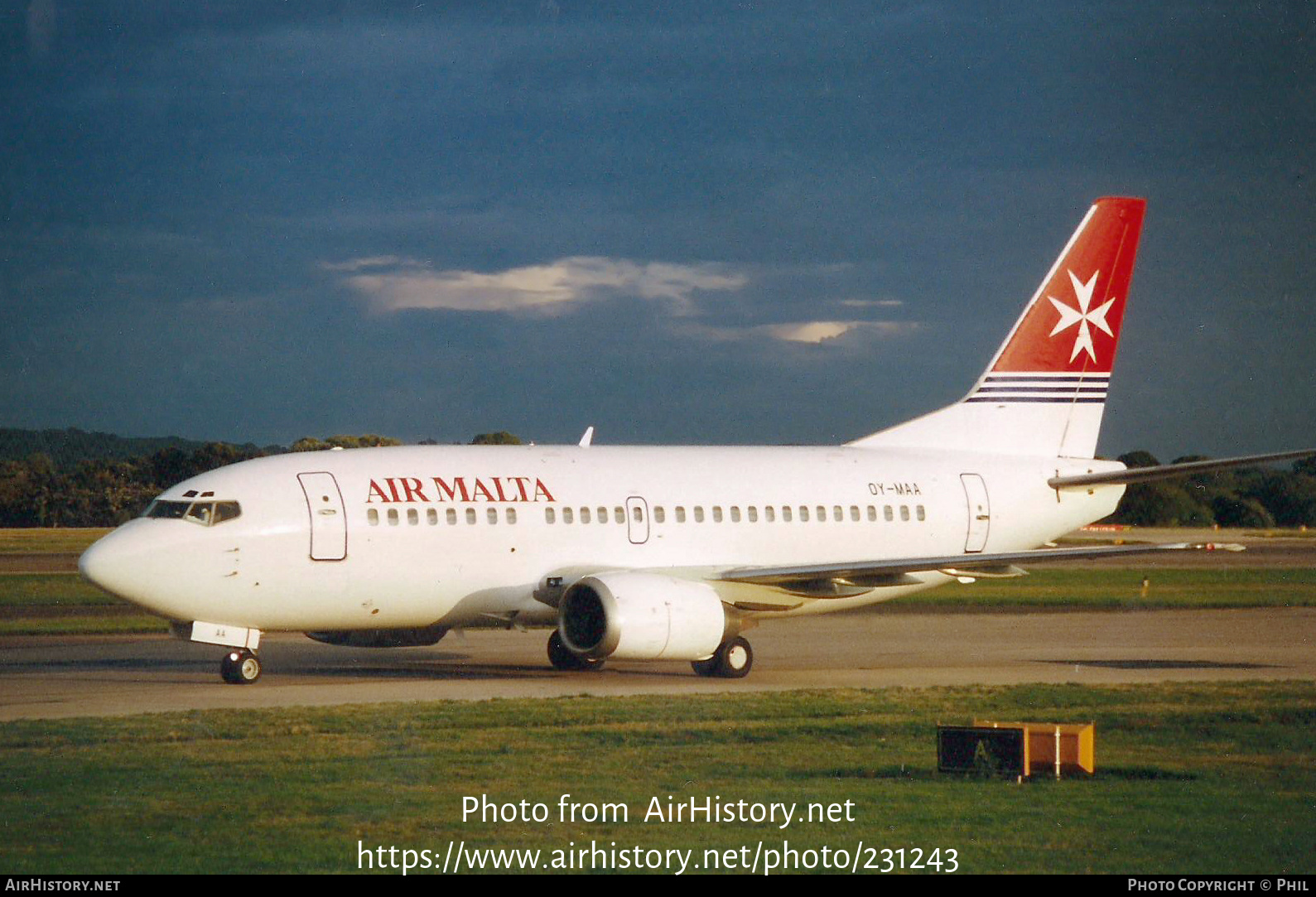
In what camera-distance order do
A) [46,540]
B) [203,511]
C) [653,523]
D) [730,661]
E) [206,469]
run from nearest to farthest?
[203,511]
[730,661]
[653,523]
[46,540]
[206,469]

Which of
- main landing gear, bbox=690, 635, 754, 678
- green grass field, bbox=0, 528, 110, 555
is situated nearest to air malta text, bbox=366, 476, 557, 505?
main landing gear, bbox=690, 635, 754, 678

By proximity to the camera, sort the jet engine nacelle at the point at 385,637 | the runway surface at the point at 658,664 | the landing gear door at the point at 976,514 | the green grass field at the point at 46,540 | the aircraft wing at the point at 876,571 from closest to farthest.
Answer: the runway surface at the point at 658,664, the aircraft wing at the point at 876,571, the jet engine nacelle at the point at 385,637, the landing gear door at the point at 976,514, the green grass field at the point at 46,540

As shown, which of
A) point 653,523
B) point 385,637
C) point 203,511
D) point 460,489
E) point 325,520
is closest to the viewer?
point 203,511

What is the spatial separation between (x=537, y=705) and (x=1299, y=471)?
119m

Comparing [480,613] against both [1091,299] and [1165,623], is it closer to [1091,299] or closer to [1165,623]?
[1091,299]

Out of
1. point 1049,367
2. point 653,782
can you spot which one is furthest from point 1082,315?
point 653,782

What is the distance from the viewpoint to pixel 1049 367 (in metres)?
32.3

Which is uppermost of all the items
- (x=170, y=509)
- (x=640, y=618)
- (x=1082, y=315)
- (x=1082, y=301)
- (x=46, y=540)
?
(x=1082, y=301)

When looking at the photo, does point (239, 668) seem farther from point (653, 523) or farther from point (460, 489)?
point (653, 523)

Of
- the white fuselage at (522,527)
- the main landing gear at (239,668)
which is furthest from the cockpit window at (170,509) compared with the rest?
the main landing gear at (239,668)

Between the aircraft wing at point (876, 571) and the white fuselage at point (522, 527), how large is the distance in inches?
17.9

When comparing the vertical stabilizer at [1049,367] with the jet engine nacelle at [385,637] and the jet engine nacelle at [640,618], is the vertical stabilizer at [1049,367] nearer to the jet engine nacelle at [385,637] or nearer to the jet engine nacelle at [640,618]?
the jet engine nacelle at [640,618]

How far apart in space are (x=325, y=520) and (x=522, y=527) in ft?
10.5

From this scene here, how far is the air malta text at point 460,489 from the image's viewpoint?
Answer: 83.5 feet
